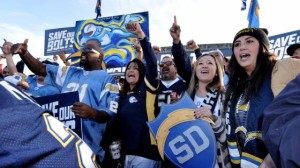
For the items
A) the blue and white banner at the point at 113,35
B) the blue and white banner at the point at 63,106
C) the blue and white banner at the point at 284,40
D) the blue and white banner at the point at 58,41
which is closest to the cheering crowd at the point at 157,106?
the blue and white banner at the point at 63,106

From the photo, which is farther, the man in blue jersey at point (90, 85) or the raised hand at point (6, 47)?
the raised hand at point (6, 47)

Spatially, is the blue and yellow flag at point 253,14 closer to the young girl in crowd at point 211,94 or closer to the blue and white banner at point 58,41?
the young girl in crowd at point 211,94

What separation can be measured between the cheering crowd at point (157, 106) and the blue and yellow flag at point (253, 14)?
5344 millimetres

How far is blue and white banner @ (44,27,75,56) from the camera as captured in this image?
20.9 meters

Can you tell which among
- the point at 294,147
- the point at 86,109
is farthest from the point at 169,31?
the point at 294,147

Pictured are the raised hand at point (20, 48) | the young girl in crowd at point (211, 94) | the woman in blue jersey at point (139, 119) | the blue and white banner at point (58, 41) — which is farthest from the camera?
the blue and white banner at point (58, 41)

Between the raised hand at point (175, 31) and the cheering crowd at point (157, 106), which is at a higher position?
the raised hand at point (175, 31)

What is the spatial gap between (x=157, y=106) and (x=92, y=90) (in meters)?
0.78

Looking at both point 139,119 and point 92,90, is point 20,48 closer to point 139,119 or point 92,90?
point 92,90

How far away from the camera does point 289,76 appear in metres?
1.65

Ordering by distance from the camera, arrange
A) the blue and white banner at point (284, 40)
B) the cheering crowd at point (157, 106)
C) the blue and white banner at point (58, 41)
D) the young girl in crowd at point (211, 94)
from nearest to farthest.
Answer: the cheering crowd at point (157, 106)
the young girl in crowd at point (211, 94)
the blue and white banner at point (284, 40)
the blue and white banner at point (58, 41)

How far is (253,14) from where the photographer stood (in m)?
9.35

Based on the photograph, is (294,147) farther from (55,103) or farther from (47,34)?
(47,34)

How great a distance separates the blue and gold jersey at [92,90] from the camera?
329 cm
